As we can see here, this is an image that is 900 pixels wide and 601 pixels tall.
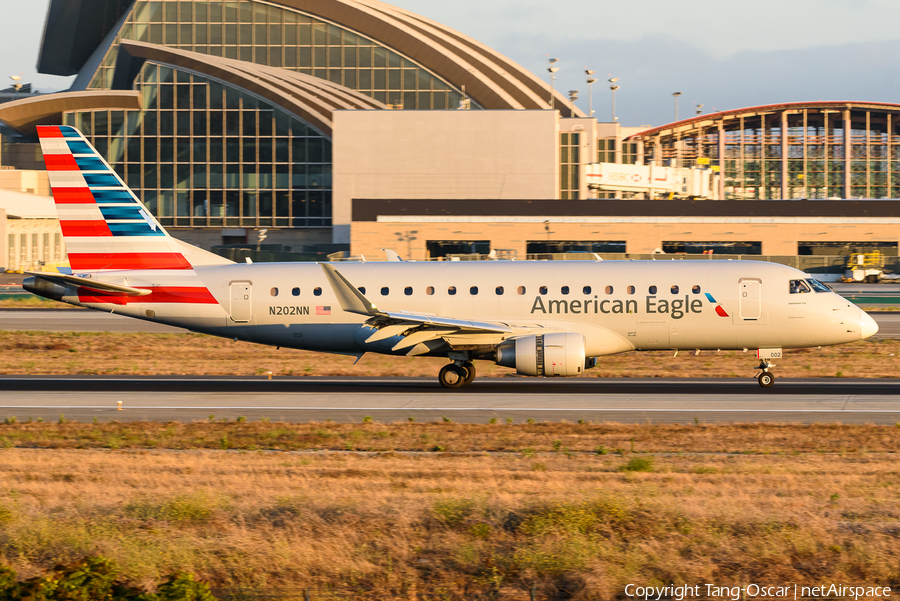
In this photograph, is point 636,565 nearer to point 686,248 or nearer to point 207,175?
point 686,248

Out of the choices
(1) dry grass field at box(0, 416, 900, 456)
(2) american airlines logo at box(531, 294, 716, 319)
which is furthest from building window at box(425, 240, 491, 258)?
(1) dry grass field at box(0, 416, 900, 456)

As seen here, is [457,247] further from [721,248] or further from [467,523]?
[467,523]

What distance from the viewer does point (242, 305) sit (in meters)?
29.4

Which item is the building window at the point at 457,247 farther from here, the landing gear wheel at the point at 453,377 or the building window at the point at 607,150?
the landing gear wheel at the point at 453,377

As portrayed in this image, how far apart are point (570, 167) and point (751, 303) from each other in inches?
2737

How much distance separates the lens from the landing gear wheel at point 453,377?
28.5m

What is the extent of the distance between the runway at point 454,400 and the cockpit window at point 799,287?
3030 millimetres

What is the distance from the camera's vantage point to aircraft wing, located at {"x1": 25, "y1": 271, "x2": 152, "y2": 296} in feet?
92.2

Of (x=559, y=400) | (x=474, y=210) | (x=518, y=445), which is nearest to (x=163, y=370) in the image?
(x=559, y=400)

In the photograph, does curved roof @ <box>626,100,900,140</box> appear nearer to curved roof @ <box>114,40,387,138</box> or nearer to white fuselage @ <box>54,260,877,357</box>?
curved roof @ <box>114,40,387,138</box>

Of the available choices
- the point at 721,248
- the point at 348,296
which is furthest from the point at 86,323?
the point at 721,248

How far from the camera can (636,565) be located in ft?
37.2

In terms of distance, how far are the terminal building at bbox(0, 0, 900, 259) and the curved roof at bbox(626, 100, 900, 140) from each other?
18.0 metres

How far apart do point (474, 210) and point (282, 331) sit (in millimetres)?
51887
